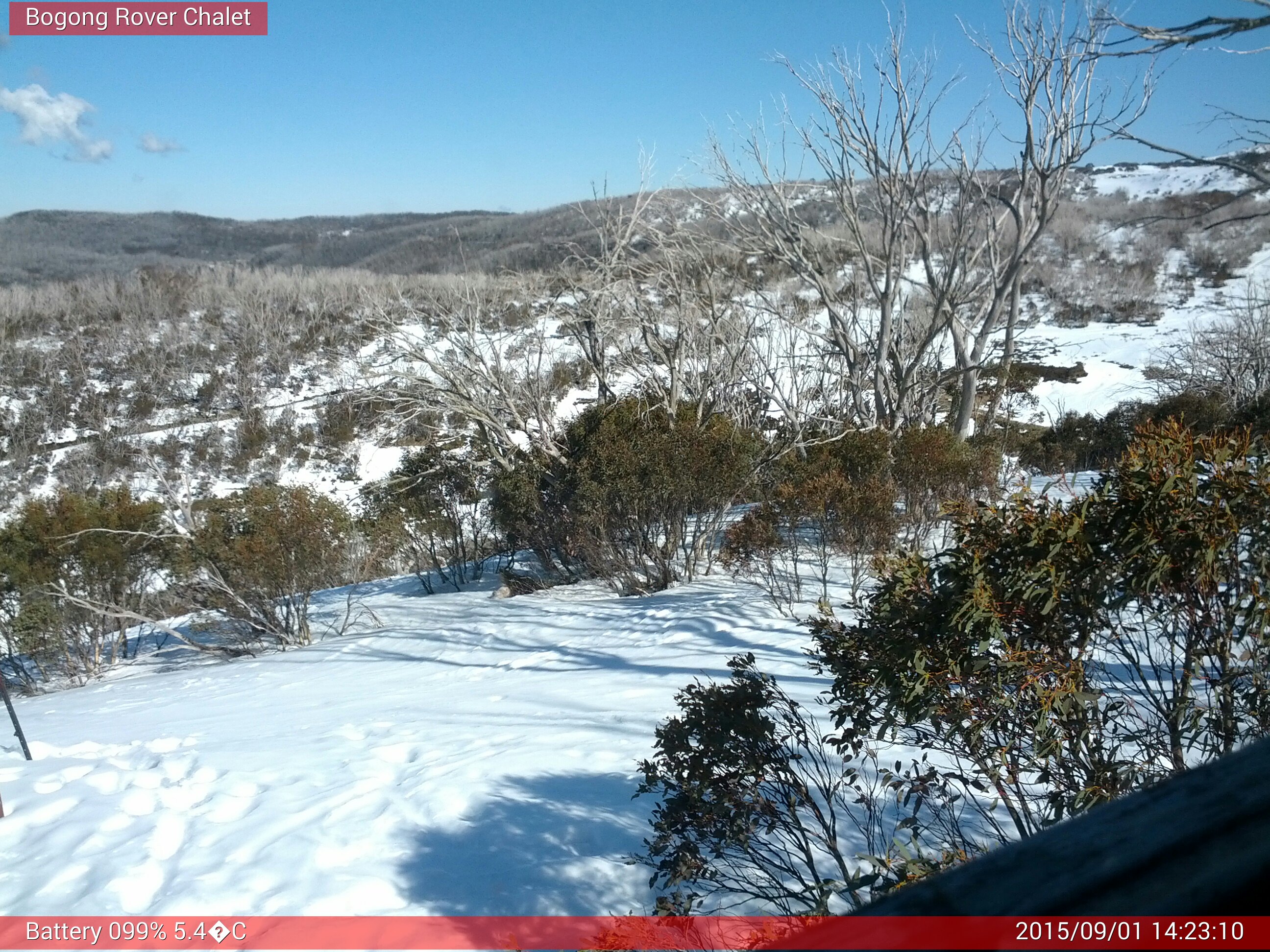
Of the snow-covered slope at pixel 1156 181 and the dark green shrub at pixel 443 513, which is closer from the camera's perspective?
the dark green shrub at pixel 443 513

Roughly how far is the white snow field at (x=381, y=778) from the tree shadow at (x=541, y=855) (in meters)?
0.01

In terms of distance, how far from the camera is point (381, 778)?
14.5ft

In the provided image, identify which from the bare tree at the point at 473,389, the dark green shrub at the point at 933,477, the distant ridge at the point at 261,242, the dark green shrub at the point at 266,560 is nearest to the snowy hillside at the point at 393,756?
the bare tree at the point at 473,389

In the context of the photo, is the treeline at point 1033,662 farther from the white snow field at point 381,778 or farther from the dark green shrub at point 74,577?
the dark green shrub at point 74,577

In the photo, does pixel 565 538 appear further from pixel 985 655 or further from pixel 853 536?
pixel 985 655

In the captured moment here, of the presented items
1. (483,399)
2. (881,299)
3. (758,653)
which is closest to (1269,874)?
(758,653)

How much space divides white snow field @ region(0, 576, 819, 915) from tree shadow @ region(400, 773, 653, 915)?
0.03ft

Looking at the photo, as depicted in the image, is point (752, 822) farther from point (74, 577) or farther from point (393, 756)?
point (74, 577)

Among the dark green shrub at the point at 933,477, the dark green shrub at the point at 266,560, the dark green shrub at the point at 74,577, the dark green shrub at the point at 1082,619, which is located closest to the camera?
the dark green shrub at the point at 1082,619

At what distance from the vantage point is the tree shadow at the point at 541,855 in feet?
9.84

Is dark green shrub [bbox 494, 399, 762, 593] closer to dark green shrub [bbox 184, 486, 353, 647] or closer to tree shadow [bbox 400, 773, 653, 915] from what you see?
dark green shrub [bbox 184, 486, 353, 647]

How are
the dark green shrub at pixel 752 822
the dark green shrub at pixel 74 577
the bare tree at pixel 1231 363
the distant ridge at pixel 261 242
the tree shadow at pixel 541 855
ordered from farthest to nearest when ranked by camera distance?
the distant ridge at pixel 261 242, the bare tree at pixel 1231 363, the dark green shrub at pixel 74 577, the tree shadow at pixel 541 855, the dark green shrub at pixel 752 822

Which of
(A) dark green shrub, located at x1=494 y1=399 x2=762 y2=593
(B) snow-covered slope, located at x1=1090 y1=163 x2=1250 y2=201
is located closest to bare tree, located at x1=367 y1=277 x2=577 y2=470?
(A) dark green shrub, located at x1=494 y1=399 x2=762 y2=593

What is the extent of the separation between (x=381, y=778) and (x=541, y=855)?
1482 mm
